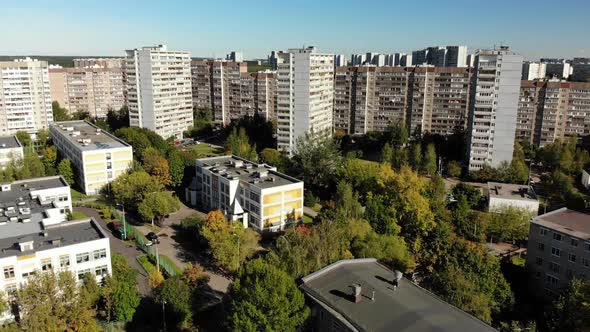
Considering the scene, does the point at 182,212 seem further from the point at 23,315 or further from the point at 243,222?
the point at 23,315

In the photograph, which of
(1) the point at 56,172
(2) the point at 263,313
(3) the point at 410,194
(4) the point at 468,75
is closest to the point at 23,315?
(2) the point at 263,313

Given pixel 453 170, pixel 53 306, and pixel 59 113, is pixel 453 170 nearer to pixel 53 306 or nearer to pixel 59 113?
pixel 53 306

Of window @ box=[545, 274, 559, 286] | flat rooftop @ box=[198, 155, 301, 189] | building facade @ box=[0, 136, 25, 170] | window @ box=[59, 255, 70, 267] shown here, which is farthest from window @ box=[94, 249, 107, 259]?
window @ box=[545, 274, 559, 286]

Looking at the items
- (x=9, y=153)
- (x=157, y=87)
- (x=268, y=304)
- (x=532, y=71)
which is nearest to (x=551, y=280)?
(x=268, y=304)

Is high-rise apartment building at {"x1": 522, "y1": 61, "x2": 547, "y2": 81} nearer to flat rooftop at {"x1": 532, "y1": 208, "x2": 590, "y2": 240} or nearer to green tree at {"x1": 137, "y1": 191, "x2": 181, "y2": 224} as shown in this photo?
flat rooftop at {"x1": 532, "y1": 208, "x2": 590, "y2": 240}

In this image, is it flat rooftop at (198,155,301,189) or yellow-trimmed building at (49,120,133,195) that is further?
yellow-trimmed building at (49,120,133,195)
